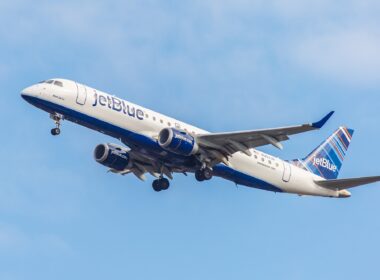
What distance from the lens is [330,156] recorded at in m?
71.5

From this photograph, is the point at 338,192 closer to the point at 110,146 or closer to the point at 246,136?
the point at 246,136

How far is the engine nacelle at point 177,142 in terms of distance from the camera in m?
58.6

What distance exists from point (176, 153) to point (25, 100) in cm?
991

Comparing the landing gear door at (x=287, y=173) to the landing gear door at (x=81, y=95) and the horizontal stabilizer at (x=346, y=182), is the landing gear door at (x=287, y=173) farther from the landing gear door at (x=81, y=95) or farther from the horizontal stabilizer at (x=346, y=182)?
the landing gear door at (x=81, y=95)

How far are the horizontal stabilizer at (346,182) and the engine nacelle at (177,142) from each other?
37.0 feet

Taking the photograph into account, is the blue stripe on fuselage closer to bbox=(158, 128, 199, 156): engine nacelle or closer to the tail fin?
bbox=(158, 128, 199, 156): engine nacelle

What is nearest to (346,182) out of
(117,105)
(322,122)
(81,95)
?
(322,122)

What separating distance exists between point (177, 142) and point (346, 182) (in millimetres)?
12966

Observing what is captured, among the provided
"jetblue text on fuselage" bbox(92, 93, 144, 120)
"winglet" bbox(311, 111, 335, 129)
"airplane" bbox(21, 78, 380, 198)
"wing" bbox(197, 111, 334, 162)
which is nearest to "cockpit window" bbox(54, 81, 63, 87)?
"airplane" bbox(21, 78, 380, 198)

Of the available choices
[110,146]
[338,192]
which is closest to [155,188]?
[110,146]

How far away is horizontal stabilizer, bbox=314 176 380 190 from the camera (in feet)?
199

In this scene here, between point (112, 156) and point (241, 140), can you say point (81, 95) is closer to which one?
point (112, 156)

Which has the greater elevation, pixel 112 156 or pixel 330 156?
pixel 330 156

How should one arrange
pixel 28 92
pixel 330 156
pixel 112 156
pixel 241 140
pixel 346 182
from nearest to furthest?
pixel 28 92, pixel 241 140, pixel 346 182, pixel 112 156, pixel 330 156
